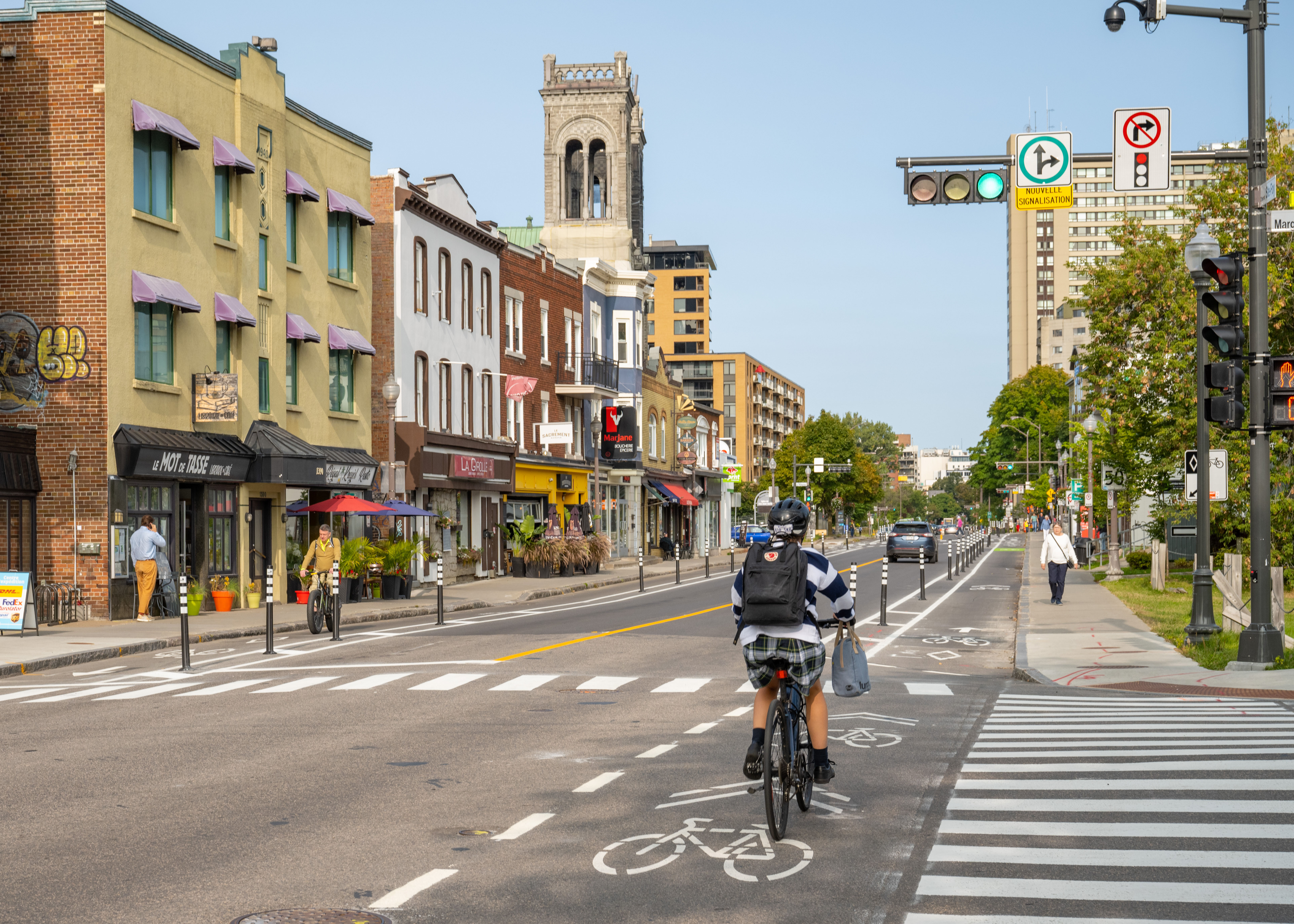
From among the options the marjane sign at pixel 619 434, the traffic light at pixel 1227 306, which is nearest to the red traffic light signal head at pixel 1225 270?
the traffic light at pixel 1227 306

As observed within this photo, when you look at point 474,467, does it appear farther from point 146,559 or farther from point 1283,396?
point 1283,396

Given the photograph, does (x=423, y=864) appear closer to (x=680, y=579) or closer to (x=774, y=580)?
(x=774, y=580)

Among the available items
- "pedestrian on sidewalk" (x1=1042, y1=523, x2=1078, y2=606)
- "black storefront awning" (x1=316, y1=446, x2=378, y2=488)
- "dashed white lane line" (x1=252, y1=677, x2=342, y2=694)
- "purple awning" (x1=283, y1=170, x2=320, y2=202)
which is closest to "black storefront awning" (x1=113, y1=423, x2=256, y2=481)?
"black storefront awning" (x1=316, y1=446, x2=378, y2=488)

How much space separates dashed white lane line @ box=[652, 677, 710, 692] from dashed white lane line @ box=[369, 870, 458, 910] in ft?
26.5

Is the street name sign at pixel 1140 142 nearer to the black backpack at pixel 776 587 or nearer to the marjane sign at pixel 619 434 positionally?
the black backpack at pixel 776 587

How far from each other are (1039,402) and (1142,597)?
89.5 meters

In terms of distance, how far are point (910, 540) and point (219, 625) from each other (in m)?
32.9

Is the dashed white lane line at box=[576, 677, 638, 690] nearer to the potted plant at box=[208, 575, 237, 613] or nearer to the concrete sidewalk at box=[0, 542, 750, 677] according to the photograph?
the concrete sidewalk at box=[0, 542, 750, 677]

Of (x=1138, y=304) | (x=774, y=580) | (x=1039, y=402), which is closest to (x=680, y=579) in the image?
(x=1138, y=304)

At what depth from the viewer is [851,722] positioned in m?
12.3

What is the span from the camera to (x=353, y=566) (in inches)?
1230

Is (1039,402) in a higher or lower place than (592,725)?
higher

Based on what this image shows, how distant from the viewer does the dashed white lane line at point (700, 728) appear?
1162 cm

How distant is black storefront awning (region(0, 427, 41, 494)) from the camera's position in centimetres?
2458
